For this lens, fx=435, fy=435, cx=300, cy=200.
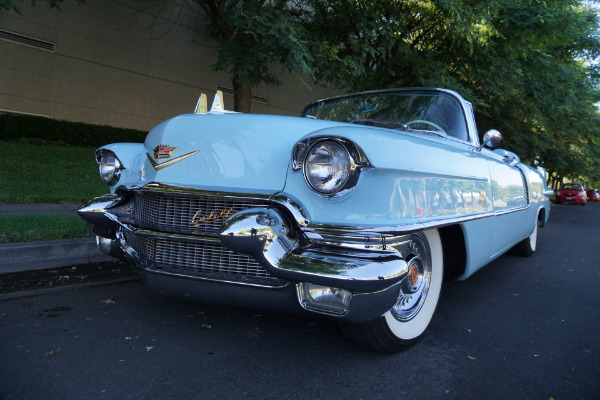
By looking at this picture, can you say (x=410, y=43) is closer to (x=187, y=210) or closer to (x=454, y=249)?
(x=454, y=249)

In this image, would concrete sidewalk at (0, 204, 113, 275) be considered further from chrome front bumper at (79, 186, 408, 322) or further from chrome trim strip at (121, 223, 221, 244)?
chrome front bumper at (79, 186, 408, 322)

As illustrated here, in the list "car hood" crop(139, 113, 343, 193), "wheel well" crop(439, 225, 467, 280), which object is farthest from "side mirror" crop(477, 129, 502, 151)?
"car hood" crop(139, 113, 343, 193)

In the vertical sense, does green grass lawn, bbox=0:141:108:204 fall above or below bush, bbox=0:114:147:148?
below

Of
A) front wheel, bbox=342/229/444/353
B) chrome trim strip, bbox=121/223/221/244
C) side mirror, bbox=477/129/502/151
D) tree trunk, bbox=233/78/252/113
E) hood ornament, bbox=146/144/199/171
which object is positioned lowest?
front wheel, bbox=342/229/444/353

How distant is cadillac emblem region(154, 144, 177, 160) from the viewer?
2502 millimetres

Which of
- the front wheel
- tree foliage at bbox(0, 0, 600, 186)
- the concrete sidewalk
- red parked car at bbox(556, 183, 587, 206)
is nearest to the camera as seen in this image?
the front wheel

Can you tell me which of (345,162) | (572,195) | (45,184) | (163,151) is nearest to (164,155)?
(163,151)

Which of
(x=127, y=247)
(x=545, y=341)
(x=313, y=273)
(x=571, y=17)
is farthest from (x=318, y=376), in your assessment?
(x=571, y=17)

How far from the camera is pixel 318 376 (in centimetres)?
220

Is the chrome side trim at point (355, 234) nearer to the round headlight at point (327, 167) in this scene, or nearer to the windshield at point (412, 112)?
the round headlight at point (327, 167)

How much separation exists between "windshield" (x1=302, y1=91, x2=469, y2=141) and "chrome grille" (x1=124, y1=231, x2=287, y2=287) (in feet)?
5.29

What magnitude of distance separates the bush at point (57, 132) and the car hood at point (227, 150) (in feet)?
31.9

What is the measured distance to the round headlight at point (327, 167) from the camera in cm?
205

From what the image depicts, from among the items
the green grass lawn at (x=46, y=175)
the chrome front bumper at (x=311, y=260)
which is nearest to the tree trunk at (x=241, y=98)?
the green grass lawn at (x=46, y=175)
